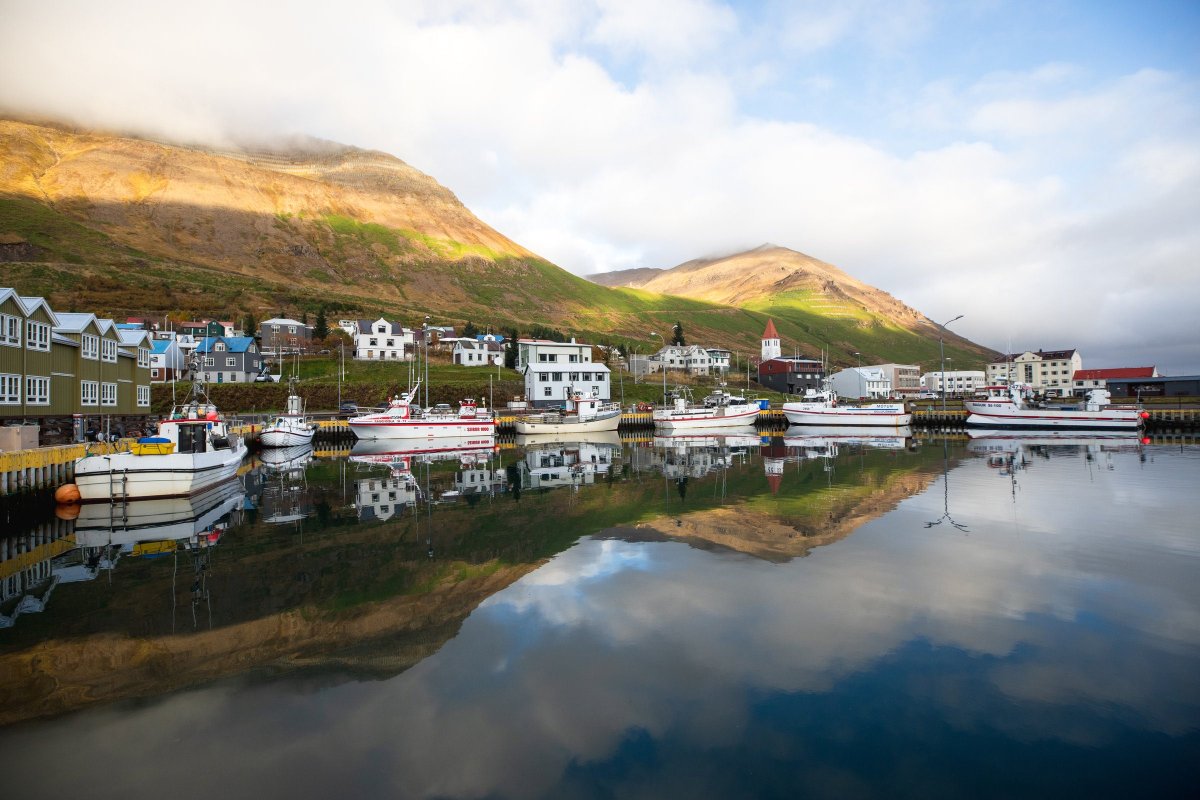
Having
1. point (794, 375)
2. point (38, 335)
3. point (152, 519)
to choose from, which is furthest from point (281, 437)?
point (794, 375)

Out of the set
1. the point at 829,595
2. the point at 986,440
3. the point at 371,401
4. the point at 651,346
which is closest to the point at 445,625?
the point at 829,595

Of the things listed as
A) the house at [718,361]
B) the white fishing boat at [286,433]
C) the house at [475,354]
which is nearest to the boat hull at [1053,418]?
the house at [718,361]

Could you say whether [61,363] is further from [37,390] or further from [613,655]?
[613,655]

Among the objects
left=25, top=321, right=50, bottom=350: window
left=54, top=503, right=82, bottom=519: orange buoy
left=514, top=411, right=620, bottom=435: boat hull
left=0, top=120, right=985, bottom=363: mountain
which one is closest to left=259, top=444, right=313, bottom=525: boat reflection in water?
left=54, top=503, right=82, bottom=519: orange buoy

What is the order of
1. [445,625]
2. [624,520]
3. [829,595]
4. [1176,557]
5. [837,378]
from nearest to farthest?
[445,625]
[829,595]
[1176,557]
[624,520]
[837,378]

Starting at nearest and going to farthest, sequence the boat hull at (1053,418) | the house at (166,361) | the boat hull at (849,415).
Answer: the boat hull at (1053,418)
the boat hull at (849,415)
the house at (166,361)

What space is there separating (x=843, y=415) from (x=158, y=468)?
2484 inches

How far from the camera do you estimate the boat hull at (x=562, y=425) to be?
56812 mm

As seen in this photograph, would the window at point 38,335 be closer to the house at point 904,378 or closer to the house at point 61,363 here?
the house at point 61,363

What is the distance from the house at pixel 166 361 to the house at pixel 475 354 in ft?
113

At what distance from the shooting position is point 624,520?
19.6 metres

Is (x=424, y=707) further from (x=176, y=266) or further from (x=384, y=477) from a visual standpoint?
(x=176, y=266)

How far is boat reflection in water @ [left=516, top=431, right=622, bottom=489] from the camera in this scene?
29.3 m

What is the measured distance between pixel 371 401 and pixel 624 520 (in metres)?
58.6
